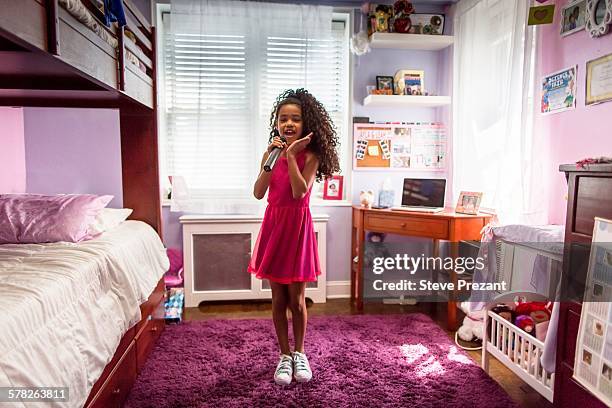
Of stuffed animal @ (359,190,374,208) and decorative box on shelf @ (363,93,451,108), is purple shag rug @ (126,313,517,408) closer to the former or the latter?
stuffed animal @ (359,190,374,208)

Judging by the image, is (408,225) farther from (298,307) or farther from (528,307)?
(298,307)

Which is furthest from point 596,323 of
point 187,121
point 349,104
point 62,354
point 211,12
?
point 211,12

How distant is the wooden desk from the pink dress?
41.3 inches

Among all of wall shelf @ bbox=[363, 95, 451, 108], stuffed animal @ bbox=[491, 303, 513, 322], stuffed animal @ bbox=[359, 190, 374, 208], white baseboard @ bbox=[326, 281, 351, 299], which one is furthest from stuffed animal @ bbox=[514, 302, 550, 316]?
wall shelf @ bbox=[363, 95, 451, 108]

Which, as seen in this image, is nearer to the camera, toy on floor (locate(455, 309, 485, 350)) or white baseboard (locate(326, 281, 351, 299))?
toy on floor (locate(455, 309, 485, 350))

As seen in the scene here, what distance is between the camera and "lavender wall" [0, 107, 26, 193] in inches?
102

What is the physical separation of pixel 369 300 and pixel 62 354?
238 centimetres

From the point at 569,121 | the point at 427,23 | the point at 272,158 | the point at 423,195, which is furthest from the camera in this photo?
the point at 427,23

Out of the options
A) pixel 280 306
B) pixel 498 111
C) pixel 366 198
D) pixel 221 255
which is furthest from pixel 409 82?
pixel 280 306

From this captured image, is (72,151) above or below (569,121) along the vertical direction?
below

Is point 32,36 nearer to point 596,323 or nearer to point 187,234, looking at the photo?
point 596,323

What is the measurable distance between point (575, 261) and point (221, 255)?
2253mm

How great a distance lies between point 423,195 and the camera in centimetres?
291

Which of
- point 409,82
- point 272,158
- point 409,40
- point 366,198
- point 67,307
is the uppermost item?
point 409,40
